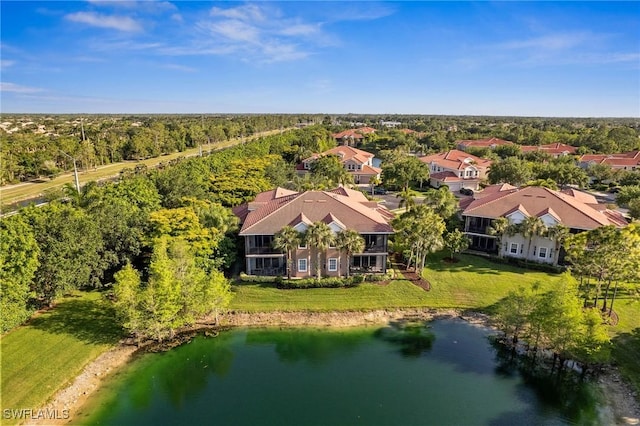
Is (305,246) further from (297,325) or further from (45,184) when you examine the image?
(45,184)

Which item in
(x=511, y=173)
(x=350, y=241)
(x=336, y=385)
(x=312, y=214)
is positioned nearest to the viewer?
(x=336, y=385)

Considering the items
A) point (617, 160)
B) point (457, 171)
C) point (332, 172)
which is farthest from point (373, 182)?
point (617, 160)

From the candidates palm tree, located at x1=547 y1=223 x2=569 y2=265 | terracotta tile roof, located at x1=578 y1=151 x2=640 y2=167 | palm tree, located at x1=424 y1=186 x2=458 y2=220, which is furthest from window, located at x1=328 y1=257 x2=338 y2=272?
terracotta tile roof, located at x1=578 y1=151 x2=640 y2=167

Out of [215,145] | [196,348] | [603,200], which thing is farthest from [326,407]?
[215,145]

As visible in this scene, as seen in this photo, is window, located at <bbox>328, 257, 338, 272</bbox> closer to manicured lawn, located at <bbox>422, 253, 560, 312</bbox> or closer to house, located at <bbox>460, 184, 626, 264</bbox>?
manicured lawn, located at <bbox>422, 253, 560, 312</bbox>

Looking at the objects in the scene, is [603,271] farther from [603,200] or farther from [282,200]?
[603,200]
